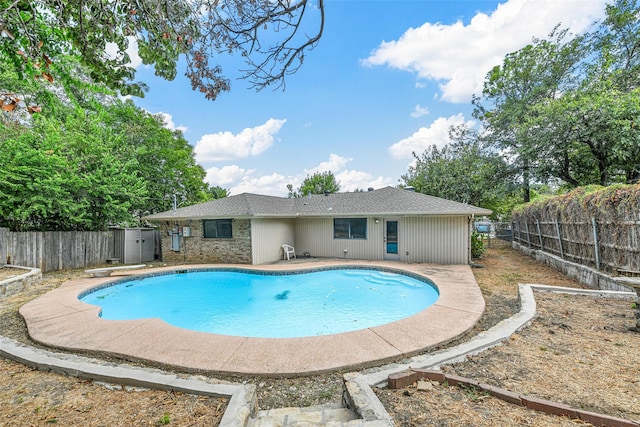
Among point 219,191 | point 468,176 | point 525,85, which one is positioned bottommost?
point 468,176

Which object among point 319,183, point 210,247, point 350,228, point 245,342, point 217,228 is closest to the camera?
point 245,342

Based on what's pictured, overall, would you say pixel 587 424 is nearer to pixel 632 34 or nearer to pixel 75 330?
pixel 75 330

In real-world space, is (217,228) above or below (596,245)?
above

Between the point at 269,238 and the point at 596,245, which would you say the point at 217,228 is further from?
the point at 596,245

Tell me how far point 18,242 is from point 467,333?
1325 centimetres

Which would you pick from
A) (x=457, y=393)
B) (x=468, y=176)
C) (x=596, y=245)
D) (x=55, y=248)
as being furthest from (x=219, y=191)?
(x=457, y=393)

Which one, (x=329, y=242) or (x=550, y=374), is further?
Result: (x=329, y=242)

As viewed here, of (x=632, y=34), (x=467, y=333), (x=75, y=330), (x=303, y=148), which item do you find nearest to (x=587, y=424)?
(x=467, y=333)

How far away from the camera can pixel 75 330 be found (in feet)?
14.1

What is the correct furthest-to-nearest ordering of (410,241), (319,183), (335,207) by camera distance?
(319,183)
(335,207)
(410,241)

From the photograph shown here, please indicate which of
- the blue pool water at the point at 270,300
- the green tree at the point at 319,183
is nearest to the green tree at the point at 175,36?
the blue pool water at the point at 270,300

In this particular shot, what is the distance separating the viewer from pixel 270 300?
756cm

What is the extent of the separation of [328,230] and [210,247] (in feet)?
17.3

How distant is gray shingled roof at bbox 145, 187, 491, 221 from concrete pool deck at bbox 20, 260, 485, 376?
5417mm
